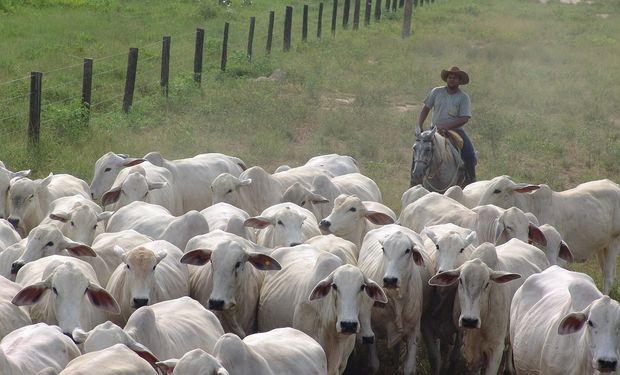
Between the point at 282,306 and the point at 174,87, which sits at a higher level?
the point at 282,306

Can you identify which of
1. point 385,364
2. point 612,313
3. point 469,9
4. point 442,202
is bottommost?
point 469,9

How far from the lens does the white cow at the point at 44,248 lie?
802 centimetres

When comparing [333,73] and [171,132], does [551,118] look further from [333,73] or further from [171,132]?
[171,132]

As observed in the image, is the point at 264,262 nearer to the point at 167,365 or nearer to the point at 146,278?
the point at 146,278

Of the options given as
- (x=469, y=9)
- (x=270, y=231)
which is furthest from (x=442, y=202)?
(x=469, y=9)

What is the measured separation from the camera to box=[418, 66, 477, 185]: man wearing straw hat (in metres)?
12.9

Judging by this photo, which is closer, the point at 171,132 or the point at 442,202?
the point at 442,202

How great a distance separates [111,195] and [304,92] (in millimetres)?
9467

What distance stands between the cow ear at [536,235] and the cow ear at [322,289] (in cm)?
273

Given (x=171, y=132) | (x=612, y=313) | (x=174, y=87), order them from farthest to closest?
(x=174, y=87) → (x=171, y=132) → (x=612, y=313)

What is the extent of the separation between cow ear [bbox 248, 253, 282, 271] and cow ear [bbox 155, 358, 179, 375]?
2.36 m

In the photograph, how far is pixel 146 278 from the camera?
7.52m

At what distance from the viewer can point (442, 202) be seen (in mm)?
10422

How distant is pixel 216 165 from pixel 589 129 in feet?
29.2
